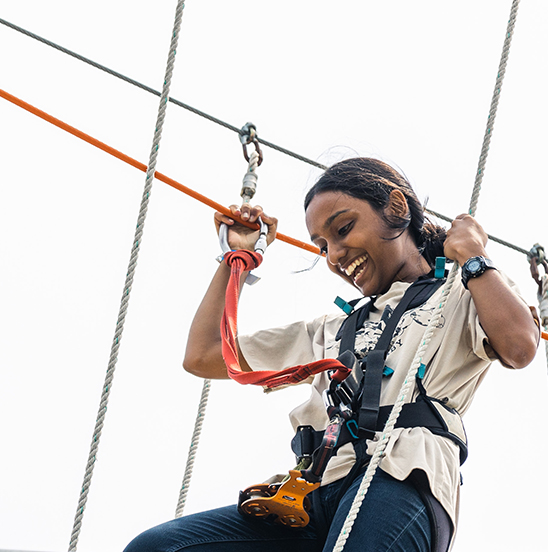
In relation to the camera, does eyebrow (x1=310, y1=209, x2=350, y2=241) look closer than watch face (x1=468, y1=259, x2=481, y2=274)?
No

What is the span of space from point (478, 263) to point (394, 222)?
35cm

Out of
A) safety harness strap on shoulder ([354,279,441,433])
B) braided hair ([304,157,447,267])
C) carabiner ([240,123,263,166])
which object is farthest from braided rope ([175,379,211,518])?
safety harness strap on shoulder ([354,279,441,433])

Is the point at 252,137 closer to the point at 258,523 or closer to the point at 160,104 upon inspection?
the point at 160,104

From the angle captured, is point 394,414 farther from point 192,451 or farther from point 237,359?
point 192,451

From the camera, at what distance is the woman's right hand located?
1.97 metres

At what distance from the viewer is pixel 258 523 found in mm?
1524

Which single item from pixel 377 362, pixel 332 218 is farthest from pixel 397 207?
pixel 377 362

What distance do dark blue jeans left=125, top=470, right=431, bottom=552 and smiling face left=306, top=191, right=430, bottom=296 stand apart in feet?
1.71

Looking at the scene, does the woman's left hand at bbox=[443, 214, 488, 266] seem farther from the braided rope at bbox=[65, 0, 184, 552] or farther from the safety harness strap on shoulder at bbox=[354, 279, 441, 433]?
the braided rope at bbox=[65, 0, 184, 552]

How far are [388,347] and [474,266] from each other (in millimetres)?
231

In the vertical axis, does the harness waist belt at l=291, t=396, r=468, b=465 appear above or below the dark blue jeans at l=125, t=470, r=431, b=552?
above

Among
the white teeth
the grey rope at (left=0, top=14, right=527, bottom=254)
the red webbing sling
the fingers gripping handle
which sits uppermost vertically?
the grey rope at (left=0, top=14, right=527, bottom=254)

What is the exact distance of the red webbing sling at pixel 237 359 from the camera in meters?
1.39

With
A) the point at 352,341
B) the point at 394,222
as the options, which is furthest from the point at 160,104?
the point at 352,341
